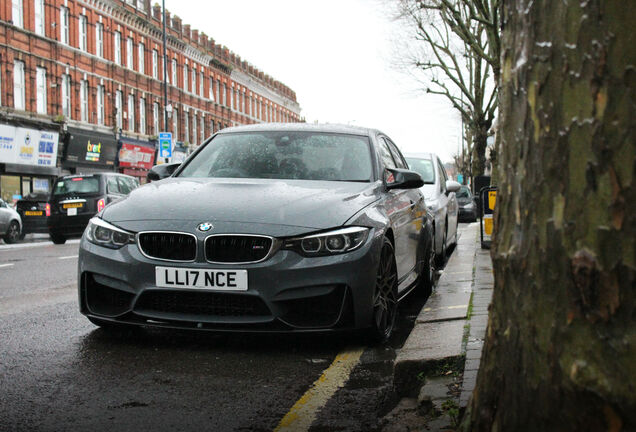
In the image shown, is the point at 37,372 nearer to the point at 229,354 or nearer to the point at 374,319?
the point at 229,354

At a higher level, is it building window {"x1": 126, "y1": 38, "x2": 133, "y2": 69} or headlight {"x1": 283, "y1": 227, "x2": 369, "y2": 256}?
building window {"x1": 126, "y1": 38, "x2": 133, "y2": 69}

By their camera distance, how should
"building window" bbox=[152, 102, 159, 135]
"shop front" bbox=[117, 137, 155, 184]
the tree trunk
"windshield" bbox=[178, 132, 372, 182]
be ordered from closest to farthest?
1. the tree trunk
2. "windshield" bbox=[178, 132, 372, 182]
3. "shop front" bbox=[117, 137, 155, 184]
4. "building window" bbox=[152, 102, 159, 135]

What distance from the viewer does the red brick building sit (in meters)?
32.8

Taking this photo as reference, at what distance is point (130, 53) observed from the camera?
4400cm

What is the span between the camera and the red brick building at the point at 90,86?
32.8 metres

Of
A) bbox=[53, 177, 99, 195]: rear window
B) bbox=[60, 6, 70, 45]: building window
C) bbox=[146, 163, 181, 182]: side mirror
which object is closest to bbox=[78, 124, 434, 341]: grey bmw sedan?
bbox=[146, 163, 181, 182]: side mirror

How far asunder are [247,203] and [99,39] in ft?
125

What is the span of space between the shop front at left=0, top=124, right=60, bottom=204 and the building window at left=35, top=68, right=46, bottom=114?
1086 mm

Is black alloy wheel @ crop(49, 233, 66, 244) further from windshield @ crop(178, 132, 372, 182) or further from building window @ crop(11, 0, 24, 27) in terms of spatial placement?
building window @ crop(11, 0, 24, 27)

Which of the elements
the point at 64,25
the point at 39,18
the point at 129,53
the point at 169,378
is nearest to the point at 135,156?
the point at 129,53

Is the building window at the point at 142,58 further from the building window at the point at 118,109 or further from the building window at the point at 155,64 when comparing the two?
the building window at the point at 118,109

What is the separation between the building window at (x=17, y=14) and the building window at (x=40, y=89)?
2.14m

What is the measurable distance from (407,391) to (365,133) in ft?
9.83

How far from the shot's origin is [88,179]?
65.8 ft
